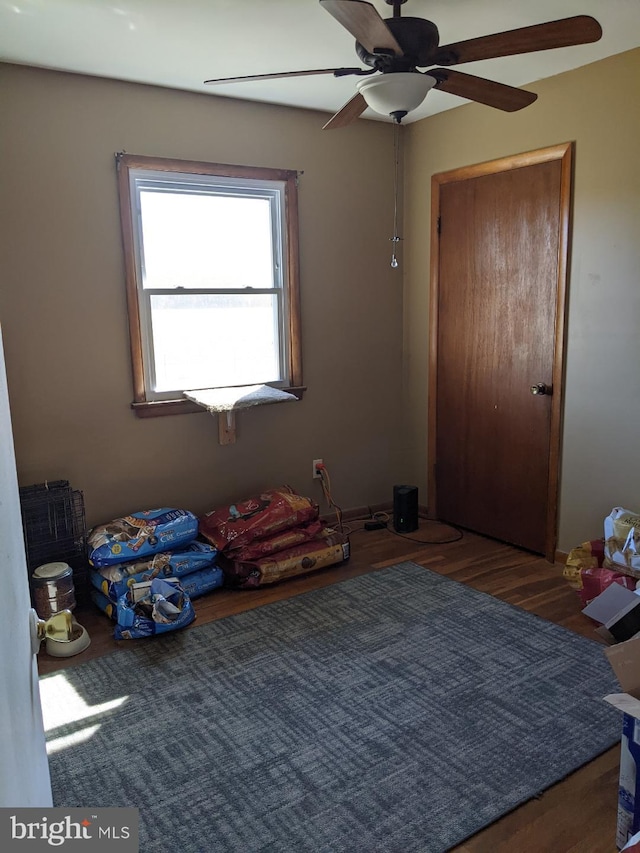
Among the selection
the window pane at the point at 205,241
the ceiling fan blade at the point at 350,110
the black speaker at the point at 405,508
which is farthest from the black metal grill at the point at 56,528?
the ceiling fan blade at the point at 350,110

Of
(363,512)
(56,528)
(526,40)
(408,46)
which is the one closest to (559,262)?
(526,40)

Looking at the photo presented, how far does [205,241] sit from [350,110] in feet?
4.22

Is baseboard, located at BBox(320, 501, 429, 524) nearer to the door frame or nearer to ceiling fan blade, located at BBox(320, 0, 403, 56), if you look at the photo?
the door frame

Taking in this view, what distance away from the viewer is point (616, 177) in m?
3.19

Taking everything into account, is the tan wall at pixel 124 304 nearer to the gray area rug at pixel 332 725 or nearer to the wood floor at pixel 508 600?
the wood floor at pixel 508 600

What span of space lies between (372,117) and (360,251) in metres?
0.84

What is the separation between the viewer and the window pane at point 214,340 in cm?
365

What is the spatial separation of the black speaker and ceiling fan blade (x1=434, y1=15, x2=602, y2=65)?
2.60 metres

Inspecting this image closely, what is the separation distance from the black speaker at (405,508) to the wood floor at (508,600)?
0.07 m

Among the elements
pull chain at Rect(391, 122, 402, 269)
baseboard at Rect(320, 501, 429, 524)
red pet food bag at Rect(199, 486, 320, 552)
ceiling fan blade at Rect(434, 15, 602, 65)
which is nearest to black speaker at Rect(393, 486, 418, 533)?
baseboard at Rect(320, 501, 429, 524)

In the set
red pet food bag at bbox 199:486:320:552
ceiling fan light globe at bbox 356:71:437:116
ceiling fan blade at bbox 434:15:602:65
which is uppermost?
ceiling fan blade at bbox 434:15:602:65

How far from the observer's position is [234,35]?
2742mm

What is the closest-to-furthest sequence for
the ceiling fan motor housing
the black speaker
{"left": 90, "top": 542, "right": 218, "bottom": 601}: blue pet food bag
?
the ceiling fan motor housing → {"left": 90, "top": 542, "right": 218, "bottom": 601}: blue pet food bag → the black speaker

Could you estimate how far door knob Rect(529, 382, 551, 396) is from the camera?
3633 millimetres
